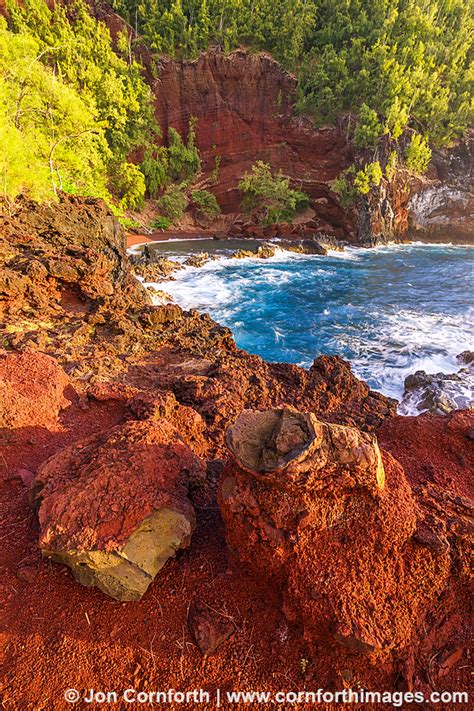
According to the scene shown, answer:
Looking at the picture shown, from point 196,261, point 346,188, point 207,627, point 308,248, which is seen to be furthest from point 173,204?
point 207,627

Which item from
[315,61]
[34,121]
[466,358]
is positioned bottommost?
[466,358]

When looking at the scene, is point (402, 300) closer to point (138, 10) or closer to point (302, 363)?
point (302, 363)

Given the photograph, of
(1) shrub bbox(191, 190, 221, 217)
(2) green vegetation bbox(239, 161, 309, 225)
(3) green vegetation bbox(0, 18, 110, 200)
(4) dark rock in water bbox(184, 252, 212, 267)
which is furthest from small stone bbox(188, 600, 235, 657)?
(1) shrub bbox(191, 190, 221, 217)

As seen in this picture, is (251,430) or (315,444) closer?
(315,444)

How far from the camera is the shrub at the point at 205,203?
33.6m

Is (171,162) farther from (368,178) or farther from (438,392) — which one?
(438,392)

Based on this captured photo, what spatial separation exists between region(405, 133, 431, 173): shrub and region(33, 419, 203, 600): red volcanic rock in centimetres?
3860

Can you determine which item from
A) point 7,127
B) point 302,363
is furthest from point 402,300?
point 7,127

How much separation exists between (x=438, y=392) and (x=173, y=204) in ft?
103

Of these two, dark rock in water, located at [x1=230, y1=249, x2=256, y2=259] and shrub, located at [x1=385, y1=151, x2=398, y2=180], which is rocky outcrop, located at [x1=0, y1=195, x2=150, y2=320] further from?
shrub, located at [x1=385, y1=151, x2=398, y2=180]

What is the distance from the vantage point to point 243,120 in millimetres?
34469

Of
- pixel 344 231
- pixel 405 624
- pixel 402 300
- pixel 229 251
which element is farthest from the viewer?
pixel 344 231

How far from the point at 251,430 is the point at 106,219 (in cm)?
1502

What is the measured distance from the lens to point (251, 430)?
231cm
